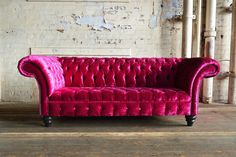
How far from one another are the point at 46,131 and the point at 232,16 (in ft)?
10.7

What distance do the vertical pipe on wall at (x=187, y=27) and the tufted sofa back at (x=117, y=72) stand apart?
0.74 metres

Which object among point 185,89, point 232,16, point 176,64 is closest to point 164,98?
point 185,89

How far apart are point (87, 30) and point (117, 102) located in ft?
5.93

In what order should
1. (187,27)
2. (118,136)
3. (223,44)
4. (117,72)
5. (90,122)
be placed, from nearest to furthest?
(118,136), (90,122), (117,72), (187,27), (223,44)

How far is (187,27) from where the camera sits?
4129 millimetres

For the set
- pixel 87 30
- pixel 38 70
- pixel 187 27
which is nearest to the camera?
pixel 38 70

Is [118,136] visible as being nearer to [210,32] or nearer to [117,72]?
[117,72]

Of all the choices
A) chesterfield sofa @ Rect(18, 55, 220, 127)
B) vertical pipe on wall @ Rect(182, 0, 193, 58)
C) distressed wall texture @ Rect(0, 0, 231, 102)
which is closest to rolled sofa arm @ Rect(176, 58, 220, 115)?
chesterfield sofa @ Rect(18, 55, 220, 127)

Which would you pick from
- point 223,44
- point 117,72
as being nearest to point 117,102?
point 117,72

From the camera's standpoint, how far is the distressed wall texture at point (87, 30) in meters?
4.19

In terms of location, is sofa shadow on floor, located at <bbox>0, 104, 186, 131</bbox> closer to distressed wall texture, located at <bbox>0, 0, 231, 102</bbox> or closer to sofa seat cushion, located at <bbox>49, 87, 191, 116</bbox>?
sofa seat cushion, located at <bbox>49, 87, 191, 116</bbox>

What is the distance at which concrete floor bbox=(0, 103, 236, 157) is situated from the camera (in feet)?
7.20

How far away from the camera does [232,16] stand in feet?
13.6

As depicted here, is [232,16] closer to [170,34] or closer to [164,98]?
[170,34]
